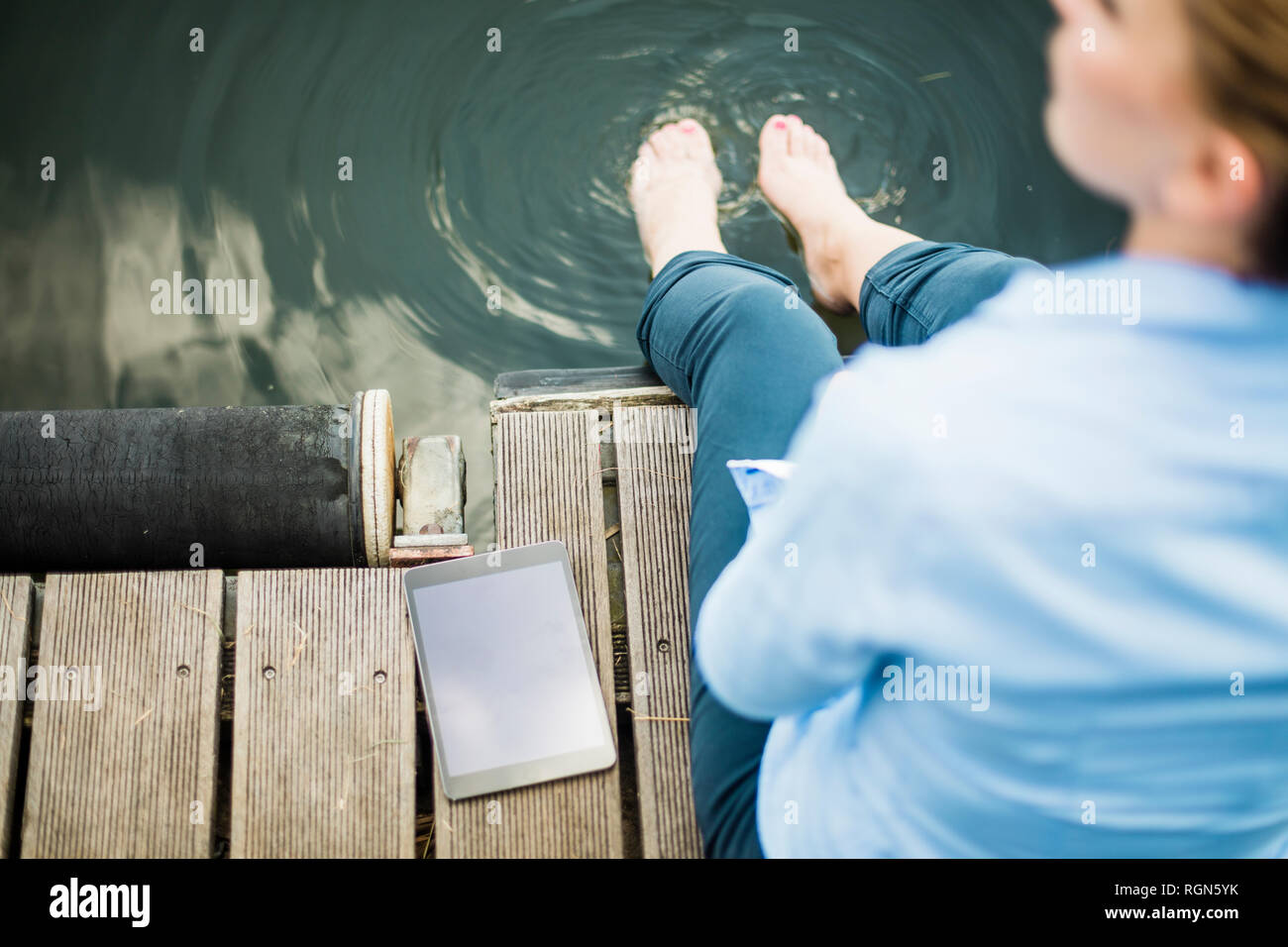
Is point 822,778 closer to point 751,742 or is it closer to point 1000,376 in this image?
point 751,742

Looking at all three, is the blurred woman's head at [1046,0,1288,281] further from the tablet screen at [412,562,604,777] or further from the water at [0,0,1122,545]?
the water at [0,0,1122,545]

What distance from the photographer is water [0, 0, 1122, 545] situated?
207cm

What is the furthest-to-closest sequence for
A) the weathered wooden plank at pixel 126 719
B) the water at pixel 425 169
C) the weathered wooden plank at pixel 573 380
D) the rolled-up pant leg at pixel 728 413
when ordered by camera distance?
the water at pixel 425 169
the weathered wooden plank at pixel 573 380
the weathered wooden plank at pixel 126 719
the rolled-up pant leg at pixel 728 413

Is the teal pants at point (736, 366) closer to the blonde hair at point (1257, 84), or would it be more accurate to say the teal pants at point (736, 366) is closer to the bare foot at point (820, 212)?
the bare foot at point (820, 212)

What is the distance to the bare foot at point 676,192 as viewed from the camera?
184cm

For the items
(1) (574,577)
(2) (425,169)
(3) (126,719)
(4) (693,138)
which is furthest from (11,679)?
(4) (693,138)

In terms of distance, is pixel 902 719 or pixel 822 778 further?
pixel 822 778

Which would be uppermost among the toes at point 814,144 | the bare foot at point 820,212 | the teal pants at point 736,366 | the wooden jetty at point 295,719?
the toes at point 814,144

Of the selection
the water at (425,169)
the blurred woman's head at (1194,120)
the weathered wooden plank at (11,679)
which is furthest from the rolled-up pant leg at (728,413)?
the weathered wooden plank at (11,679)

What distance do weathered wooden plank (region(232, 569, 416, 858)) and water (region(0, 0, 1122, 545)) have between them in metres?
0.69

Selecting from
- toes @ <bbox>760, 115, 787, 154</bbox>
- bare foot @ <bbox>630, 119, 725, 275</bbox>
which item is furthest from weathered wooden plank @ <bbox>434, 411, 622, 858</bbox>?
toes @ <bbox>760, 115, 787, 154</bbox>
